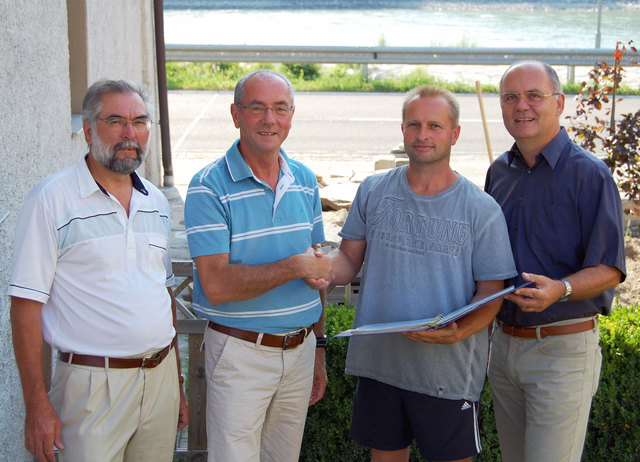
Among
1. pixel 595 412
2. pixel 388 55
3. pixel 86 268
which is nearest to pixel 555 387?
pixel 595 412

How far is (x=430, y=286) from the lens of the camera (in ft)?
10.8

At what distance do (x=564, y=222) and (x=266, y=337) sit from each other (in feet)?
4.37

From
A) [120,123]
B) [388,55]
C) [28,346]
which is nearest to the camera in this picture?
[28,346]

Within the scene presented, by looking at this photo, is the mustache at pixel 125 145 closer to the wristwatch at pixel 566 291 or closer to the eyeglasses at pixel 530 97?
the eyeglasses at pixel 530 97

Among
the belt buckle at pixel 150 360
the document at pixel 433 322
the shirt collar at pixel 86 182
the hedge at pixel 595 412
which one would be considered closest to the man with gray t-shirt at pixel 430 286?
the document at pixel 433 322

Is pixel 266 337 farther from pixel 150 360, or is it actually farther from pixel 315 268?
pixel 150 360

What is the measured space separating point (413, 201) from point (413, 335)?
558 mm

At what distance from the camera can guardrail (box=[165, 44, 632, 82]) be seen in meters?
15.6

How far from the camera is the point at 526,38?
45.6 metres

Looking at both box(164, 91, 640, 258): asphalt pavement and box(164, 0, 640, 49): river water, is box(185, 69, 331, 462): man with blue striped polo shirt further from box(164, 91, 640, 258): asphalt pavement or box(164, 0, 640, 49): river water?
box(164, 0, 640, 49): river water

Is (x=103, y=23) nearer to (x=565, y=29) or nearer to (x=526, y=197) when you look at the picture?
(x=526, y=197)

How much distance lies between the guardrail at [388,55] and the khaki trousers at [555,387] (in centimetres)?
1273

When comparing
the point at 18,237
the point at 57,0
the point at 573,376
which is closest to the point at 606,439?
the point at 573,376

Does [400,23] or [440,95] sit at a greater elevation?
[400,23]
